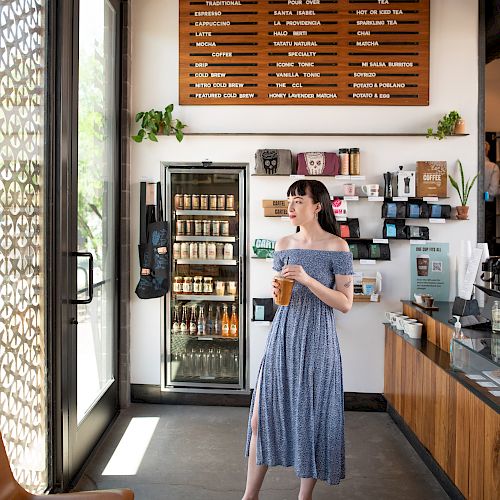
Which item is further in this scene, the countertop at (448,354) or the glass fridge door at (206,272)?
the glass fridge door at (206,272)

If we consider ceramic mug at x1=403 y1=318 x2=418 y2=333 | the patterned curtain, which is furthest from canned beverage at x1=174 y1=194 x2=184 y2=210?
ceramic mug at x1=403 y1=318 x2=418 y2=333

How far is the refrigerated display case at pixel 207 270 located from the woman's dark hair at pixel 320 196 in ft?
6.63

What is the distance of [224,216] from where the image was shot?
5.18 metres

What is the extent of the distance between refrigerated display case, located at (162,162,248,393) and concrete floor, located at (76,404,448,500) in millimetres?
479

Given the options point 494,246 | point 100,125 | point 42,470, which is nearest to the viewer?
point 42,470

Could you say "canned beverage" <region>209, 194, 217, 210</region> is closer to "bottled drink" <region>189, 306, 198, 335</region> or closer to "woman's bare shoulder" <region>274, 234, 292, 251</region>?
"bottled drink" <region>189, 306, 198, 335</region>

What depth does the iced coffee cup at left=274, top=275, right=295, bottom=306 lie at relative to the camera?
2875 millimetres

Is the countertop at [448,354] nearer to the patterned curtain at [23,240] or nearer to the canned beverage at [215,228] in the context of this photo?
the canned beverage at [215,228]

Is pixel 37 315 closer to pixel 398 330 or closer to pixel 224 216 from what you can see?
pixel 224 216

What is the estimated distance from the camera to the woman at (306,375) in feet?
9.64

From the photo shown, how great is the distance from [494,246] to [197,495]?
210 inches

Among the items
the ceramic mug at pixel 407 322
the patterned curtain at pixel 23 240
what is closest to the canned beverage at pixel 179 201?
the patterned curtain at pixel 23 240

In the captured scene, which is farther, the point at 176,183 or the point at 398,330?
the point at 176,183

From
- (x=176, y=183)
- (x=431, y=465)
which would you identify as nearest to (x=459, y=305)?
(x=431, y=465)
